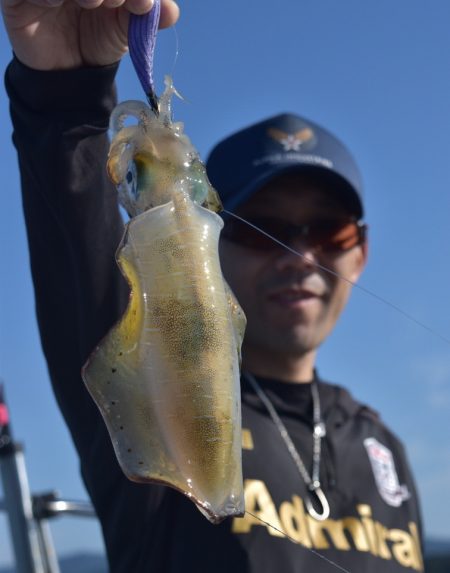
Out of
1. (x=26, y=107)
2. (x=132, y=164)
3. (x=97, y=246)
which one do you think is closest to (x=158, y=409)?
(x=132, y=164)

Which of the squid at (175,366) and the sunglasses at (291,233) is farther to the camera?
the sunglasses at (291,233)

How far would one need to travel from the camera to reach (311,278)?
321 cm

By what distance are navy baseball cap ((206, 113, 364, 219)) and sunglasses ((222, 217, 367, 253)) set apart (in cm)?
11

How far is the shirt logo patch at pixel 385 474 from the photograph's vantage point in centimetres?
305

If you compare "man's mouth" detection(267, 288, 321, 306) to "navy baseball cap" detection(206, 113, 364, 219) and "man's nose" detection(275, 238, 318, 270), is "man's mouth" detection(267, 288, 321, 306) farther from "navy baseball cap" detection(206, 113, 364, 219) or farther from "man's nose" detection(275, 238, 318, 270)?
"navy baseball cap" detection(206, 113, 364, 219)

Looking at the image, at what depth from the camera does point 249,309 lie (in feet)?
10.6

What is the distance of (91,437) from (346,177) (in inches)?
60.1

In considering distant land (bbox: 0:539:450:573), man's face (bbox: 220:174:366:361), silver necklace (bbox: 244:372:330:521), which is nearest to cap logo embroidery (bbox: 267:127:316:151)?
man's face (bbox: 220:174:366:361)

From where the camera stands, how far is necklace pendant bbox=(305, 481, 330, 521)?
2.71 meters

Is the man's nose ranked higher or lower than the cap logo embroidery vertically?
lower

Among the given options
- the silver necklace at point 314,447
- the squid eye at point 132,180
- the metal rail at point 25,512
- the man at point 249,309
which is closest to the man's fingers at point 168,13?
the man at point 249,309

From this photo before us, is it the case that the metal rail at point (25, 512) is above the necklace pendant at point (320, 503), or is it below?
below

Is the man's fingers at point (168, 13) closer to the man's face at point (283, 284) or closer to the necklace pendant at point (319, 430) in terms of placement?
the man's face at point (283, 284)

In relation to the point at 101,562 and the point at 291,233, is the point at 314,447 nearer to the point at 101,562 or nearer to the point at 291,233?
the point at 291,233
